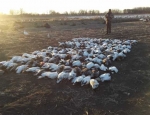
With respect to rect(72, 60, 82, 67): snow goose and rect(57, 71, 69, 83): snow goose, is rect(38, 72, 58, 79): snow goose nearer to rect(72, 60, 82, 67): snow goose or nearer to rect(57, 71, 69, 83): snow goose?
rect(57, 71, 69, 83): snow goose

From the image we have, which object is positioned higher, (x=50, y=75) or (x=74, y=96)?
(x=50, y=75)

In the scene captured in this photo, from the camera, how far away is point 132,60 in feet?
31.8

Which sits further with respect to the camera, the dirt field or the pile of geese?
the pile of geese

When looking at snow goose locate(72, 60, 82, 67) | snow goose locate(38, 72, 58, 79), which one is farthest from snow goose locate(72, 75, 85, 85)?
snow goose locate(72, 60, 82, 67)

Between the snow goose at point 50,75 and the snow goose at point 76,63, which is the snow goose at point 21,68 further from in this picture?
the snow goose at point 76,63

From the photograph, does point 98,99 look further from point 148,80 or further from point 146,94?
point 148,80

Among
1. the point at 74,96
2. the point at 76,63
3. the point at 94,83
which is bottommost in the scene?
the point at 74,96

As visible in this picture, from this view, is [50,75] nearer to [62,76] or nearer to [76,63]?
[62,76]

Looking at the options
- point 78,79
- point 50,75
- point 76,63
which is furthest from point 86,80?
point 76,63

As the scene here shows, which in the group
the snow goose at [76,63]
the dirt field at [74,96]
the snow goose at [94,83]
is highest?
the snow goose at [76,63]

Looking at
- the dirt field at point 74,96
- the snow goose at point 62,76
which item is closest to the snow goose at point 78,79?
the dirt field at point 74,96

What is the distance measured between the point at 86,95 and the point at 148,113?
67.5 inches

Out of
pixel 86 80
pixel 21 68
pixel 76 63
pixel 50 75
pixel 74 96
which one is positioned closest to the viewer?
pixel 74 96

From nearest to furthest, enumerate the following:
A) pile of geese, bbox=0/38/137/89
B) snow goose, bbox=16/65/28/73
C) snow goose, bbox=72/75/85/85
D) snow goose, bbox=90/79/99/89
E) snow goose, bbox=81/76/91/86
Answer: snow goose, bbox=90/79/99/89 < snow goose, bbox=81/76/91/86 < snow goose, bbox=72/75/85/85 < pile of geese, bbox=0/38/137/89 < snow goose, bbox=16/65/28/73
